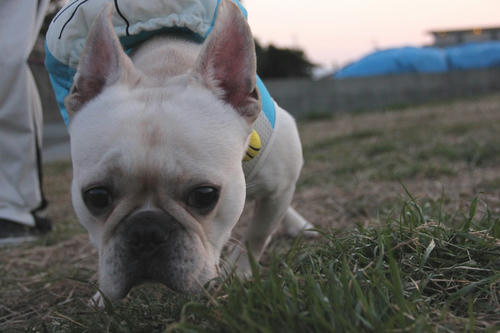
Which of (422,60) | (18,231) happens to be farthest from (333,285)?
(422,60)

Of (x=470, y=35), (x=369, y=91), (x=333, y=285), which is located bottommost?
(x=470, y=35)

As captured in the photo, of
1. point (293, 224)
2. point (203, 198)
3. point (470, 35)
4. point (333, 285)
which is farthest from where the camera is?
point (470, 35)

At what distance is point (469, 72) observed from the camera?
600 inches

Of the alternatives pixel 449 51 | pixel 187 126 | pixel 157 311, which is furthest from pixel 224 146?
pixel 449 51

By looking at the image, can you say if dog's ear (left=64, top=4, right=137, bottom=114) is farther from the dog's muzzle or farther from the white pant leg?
the white pant leg

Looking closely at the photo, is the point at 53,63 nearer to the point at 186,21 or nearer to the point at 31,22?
the point at 186,21

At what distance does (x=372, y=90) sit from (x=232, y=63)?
12.9 metres

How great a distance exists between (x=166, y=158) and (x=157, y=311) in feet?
1.71

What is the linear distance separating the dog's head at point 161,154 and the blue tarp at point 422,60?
1589cm

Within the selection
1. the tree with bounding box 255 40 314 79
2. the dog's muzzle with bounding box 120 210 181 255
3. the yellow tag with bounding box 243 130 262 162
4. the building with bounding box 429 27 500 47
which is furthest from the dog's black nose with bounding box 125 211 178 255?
the building with bounding box 429 27 500 47

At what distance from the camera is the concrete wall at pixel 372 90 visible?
13742mm

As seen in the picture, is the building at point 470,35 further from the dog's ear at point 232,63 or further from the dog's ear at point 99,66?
the dog's ear at point 99,66

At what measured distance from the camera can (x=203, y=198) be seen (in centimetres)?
175

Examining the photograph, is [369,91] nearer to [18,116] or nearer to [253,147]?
[18,116]
